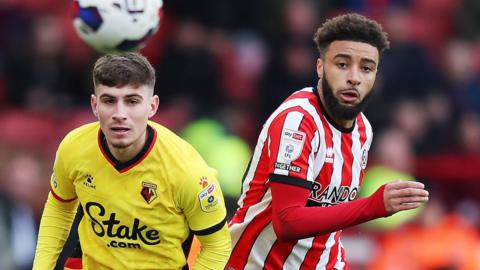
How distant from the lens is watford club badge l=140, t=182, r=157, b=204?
651 centimetres

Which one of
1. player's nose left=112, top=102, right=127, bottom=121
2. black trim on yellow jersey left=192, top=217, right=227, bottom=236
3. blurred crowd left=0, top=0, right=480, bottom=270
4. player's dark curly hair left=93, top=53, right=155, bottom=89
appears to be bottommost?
black trim on yellow jersey left=192, top=217, right=227, bottom=236

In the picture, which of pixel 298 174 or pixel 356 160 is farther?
pixel 356 160

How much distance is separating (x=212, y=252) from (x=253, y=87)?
694 centimetres

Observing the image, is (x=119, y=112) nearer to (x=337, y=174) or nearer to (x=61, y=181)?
(x=61, y=181)

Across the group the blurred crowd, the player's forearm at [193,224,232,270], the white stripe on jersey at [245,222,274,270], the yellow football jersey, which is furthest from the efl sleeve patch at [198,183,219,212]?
the blurred crowd

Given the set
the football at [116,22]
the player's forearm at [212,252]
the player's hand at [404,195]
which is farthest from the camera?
the football at [116,22]

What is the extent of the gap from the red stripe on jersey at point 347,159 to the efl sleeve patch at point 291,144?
367mm

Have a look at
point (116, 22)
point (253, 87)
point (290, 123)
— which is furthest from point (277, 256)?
point (253, 87)

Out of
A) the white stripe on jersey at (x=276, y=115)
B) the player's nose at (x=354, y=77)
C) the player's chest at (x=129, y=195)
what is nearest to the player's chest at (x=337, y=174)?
the white stripe on jersey at (x=276, y=115)

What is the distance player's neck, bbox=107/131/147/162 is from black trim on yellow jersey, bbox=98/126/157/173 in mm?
14

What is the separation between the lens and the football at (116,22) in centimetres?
736

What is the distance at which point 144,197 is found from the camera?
21.4ft

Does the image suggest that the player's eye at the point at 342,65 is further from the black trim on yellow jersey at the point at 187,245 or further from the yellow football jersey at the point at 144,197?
the black trim on yellow jersey at the point at 187,245

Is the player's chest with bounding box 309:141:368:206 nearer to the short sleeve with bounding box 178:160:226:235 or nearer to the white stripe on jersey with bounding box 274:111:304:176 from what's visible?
the white stripe on jersey with bounding box 274:111:304:176
